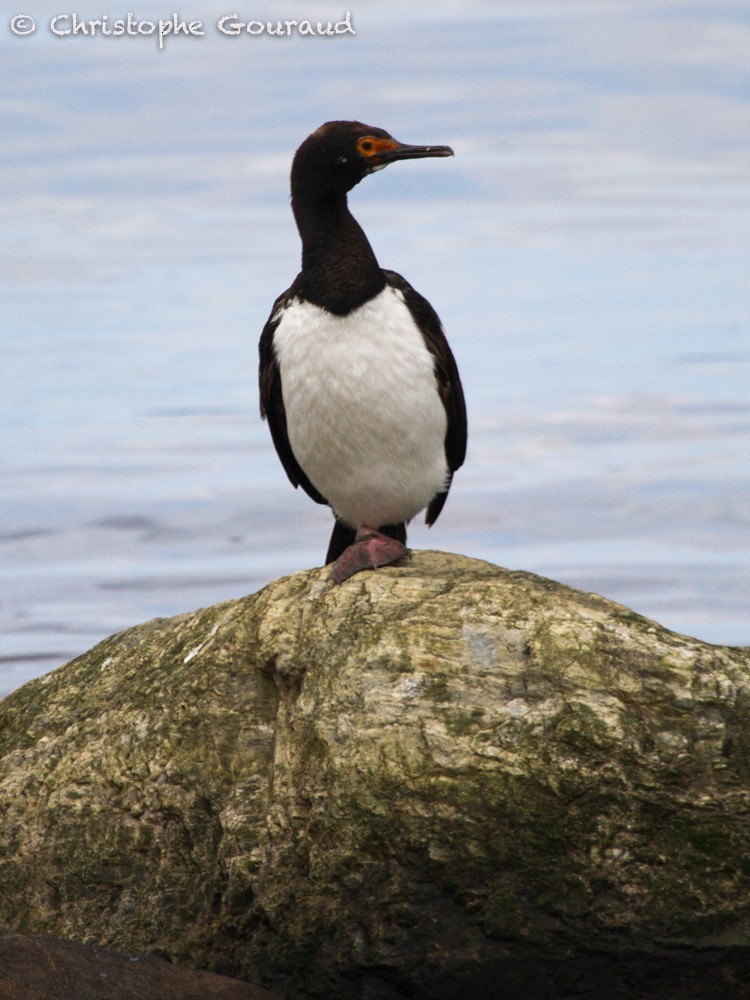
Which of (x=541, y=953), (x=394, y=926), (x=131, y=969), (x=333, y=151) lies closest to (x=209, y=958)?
(x=131, y=969)

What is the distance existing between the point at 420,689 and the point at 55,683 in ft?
5.95

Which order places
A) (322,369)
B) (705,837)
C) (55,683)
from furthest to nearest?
(322,369) → (55,683) → (705,837)

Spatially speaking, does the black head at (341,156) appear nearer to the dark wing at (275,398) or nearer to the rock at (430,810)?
the dark wing at (275,398)

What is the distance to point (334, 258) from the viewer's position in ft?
20.7

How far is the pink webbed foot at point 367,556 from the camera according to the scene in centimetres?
536

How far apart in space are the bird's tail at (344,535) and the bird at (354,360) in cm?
6

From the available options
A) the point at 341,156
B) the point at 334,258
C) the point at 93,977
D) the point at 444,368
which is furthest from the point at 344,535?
the point at 93,977

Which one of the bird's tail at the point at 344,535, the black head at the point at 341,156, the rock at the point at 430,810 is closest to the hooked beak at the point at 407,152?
the black head at the point at 341,156

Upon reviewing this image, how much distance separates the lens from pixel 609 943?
442 centimetres

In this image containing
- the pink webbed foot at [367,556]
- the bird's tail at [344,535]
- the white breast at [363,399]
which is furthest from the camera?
the bird's tail at [344,535]

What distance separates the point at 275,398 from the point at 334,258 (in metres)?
0.72

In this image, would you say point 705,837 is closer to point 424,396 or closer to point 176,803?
point 176,803

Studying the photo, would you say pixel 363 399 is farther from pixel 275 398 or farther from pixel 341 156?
pixel 341 156

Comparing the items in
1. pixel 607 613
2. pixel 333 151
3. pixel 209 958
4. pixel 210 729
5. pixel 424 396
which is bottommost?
pixel 209 958
